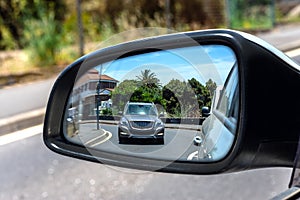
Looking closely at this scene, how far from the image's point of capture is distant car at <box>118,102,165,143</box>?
1508mm

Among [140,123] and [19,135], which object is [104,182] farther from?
[140,123]

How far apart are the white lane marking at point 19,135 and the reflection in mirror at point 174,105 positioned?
145 inches

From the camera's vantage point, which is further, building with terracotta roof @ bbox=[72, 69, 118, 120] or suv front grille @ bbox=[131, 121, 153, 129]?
building with terracotta roof @ bbox=[72, 69, 118, 120]

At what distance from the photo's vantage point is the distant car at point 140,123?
1.51 meters

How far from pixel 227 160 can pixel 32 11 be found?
12.9m

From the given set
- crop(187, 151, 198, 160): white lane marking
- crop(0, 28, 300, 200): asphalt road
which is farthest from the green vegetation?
crop(0, 28, 300, 200): asphalt road

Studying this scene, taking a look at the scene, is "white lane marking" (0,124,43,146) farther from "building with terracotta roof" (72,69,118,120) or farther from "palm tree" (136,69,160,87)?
"palm tree" (136,69,160,87)

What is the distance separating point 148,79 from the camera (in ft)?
5.08

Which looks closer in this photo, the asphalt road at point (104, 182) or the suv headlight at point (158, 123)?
the suv headlight at point (158, 123)

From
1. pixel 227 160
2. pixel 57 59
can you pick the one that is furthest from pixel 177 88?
pixel 57 59

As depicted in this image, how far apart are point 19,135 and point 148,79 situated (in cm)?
405

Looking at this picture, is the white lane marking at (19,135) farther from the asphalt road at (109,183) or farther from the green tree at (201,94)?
the green tree at (201,94)

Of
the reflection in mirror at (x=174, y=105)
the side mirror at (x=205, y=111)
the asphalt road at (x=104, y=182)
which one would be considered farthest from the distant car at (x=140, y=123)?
the asphalt road at (x=104, y=182)

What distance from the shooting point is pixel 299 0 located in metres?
31.6
